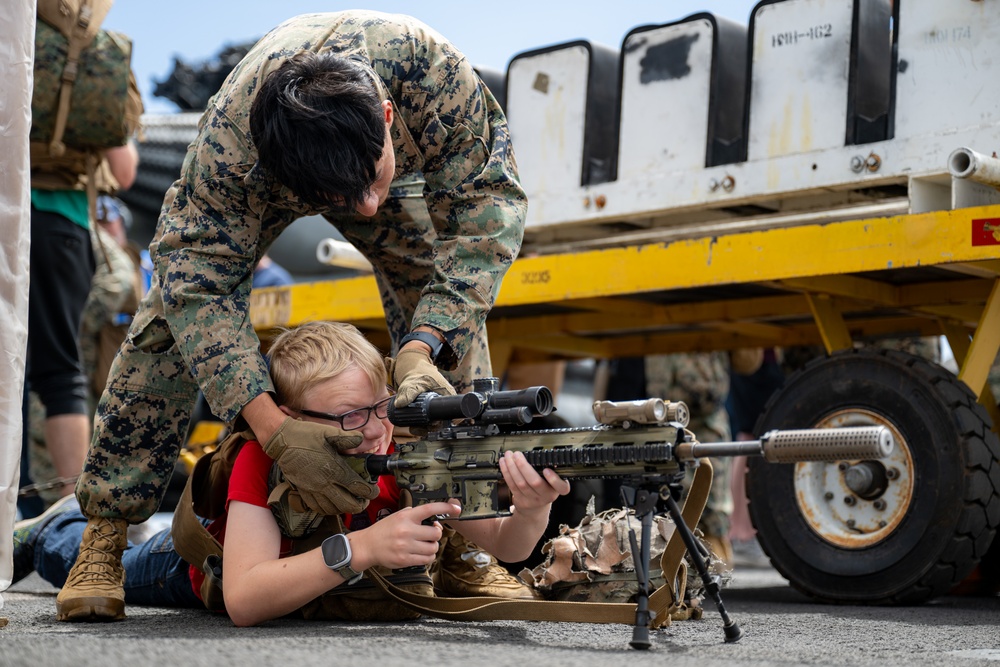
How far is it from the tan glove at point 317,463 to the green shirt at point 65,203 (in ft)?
6.81

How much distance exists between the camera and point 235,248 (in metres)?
2.73

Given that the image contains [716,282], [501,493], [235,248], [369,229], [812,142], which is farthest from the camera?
[501,493]

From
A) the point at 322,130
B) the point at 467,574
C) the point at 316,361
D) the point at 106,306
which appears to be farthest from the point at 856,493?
the point at 106,306

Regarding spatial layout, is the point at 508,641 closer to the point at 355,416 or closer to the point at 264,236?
the point at 355,416

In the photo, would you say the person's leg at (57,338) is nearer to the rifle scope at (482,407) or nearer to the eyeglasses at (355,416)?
the eyeglasses at (355,416)

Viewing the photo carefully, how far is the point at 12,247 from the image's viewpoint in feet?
8.70

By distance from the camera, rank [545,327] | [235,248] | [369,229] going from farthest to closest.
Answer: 1. [545,327]
2. [369,229]
3. [235,248]

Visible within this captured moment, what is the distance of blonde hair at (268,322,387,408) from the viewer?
8.84ft

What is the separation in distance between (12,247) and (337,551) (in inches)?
39.1

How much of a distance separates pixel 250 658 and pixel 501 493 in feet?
7.87

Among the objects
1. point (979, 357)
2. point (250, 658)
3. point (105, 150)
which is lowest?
point (250, 658)

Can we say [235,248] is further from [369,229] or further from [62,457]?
[62,457]

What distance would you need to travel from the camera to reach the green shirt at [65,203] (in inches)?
164

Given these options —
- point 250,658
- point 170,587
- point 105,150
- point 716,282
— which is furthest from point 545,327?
point 250,658
